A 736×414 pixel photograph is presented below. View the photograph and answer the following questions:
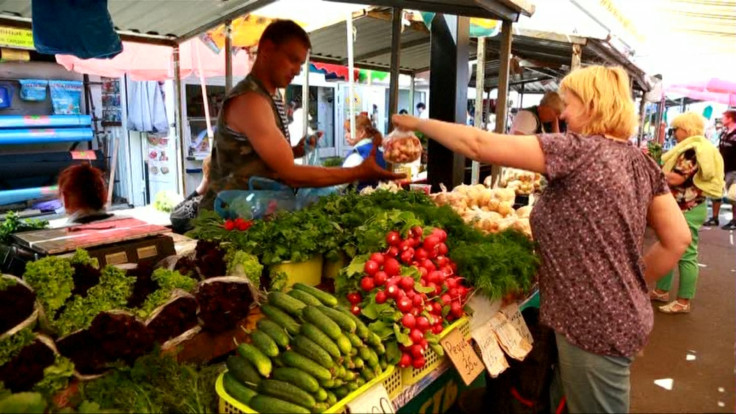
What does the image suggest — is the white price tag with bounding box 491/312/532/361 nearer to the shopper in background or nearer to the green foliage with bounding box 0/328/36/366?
the shopper in background

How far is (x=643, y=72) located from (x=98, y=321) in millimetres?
15299

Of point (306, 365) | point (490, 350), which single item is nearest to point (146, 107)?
point (490, 350)

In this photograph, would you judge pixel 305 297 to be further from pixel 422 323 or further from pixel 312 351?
pixel 422 323

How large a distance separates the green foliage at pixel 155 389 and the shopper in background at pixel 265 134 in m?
1.48

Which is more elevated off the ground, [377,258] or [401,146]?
[401,146]

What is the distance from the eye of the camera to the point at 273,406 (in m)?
1.67

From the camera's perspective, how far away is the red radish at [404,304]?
7.29ft

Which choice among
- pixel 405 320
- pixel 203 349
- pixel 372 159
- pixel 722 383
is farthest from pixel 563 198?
pixel 722 383

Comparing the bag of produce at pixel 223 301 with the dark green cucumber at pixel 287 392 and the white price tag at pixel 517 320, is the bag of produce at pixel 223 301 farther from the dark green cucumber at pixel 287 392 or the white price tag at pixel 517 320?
the white price tag at pixel 517 320

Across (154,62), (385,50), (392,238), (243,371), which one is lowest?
(243,371)

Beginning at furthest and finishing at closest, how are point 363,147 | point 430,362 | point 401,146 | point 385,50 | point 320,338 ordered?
point 385,50 < point 363,147 < point 401,146 < point 430,362 < point 320,338

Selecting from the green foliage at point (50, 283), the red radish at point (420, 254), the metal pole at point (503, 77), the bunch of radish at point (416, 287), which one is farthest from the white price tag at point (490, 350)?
the metal pole at point (503, 77)

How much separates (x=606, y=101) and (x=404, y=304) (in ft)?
4.20

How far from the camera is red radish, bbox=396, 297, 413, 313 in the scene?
2.22 m
